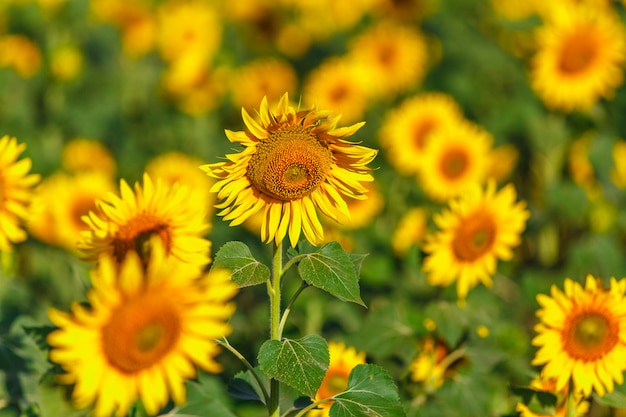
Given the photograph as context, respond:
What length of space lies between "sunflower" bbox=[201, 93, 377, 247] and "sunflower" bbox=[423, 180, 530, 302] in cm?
103

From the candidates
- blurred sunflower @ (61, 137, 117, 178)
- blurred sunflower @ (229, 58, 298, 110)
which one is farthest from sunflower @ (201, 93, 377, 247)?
blurred sunflower @ (229, 58, 298, 110)

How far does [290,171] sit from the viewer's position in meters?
1.96

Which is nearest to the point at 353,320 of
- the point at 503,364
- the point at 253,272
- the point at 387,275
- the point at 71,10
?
the point at 387,275

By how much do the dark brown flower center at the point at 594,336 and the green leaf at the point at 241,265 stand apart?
35.5 inches

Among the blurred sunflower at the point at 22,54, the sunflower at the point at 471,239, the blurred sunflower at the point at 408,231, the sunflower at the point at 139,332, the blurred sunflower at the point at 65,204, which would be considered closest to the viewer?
the sunflower at the point at 139,332

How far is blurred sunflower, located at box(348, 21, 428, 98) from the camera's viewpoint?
5.64m

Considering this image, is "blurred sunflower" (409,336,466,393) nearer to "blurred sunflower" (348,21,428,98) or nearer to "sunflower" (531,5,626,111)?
"sunflower" (531,5,626,111)

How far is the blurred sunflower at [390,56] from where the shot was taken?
564cm

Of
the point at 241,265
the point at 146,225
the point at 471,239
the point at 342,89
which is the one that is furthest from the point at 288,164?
the point at 342,89

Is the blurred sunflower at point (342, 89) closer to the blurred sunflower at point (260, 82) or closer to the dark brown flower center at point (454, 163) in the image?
the blurred sunflower at point (260, 82)

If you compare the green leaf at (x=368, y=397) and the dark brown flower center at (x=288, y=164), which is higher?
the dark brown flower center at (x=288, y=164)

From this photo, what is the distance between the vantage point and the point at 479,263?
118 inches

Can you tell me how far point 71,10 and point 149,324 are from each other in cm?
359

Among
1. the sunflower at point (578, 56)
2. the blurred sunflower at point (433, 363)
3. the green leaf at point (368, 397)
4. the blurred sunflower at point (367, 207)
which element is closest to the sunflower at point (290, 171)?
the green leaf at point (368, 397)
